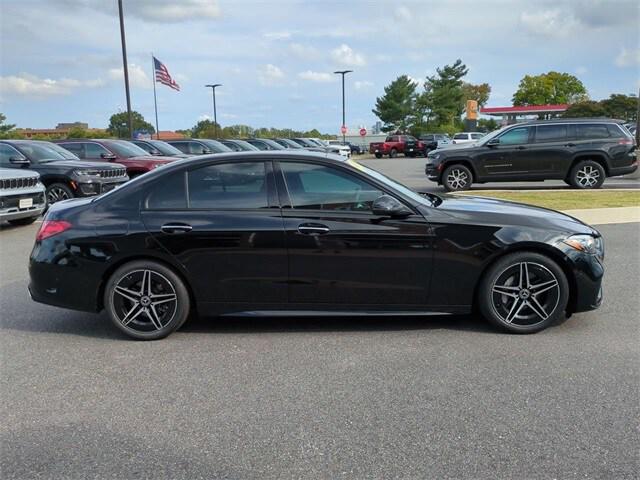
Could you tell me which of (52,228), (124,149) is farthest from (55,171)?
(52,228)

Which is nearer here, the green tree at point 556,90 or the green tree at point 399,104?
the green tree at point 399,104

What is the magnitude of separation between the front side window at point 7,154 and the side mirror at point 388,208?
10.6 meters

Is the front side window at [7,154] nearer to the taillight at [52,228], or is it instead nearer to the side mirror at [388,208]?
the taillight at [52,228]

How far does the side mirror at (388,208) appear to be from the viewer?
4371mm

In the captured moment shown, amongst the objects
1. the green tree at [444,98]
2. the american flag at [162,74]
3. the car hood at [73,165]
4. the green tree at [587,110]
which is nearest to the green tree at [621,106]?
the green tree at [587,110]

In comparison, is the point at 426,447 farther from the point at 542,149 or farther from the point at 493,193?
the point at 542,149

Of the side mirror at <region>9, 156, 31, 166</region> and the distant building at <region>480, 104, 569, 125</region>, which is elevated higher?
the distant building at <region>480, 104, 569, 125</region>

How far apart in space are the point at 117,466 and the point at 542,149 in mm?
13788

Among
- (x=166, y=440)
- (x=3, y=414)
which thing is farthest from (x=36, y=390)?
(x=166, y=440)

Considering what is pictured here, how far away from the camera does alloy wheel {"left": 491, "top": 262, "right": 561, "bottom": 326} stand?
4449mm

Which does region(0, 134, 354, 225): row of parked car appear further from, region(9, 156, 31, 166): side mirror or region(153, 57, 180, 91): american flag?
region(153, 57, 180, 91): american flag

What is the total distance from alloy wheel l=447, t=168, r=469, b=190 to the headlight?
34.3 feet

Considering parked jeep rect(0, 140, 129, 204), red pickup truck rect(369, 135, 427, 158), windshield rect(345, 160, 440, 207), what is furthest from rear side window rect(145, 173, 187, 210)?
red pickup truck rect(369, 135, 427, 158)

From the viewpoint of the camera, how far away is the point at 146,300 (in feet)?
14.8
